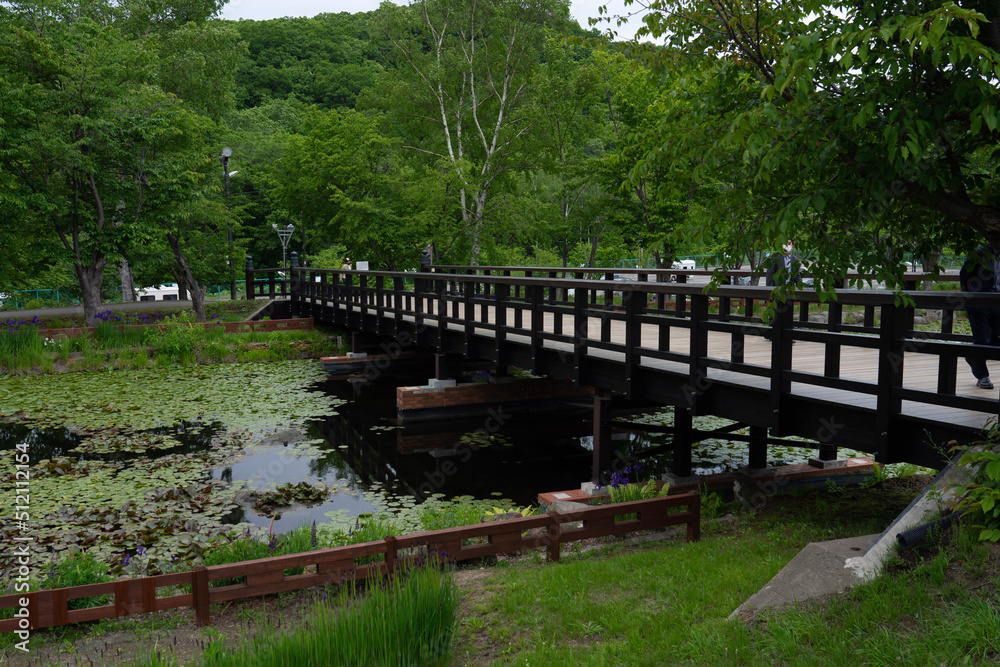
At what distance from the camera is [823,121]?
191 inches

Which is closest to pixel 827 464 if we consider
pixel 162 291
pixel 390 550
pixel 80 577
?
pixel 390 550

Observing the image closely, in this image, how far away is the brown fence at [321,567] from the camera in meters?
5.65

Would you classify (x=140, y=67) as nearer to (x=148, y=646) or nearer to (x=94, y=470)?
(x=94, y=470)

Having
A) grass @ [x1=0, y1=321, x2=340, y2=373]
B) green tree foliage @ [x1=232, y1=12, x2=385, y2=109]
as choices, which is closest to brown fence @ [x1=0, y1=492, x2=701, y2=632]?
grass @ [x1=0, y1=321, x2=340, y2=373]

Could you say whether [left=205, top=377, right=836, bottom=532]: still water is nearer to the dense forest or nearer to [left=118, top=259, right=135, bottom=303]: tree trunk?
the dense forest

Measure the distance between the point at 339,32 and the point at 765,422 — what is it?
230ft

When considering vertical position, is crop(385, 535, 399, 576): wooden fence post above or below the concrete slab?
below

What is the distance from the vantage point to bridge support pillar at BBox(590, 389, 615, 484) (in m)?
10.4

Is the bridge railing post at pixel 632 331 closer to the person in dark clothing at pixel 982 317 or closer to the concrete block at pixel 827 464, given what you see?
the concrete block at pixel 827 464

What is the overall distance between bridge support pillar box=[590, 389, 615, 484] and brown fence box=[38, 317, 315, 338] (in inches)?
692

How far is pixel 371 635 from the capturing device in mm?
4355

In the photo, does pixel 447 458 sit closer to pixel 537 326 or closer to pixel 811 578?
pixel 537 326

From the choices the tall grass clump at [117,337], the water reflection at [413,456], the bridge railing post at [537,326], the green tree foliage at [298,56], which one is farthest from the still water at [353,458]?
the green tree foliage at [298,56]

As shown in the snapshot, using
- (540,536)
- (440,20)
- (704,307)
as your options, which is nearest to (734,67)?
(704,307)
